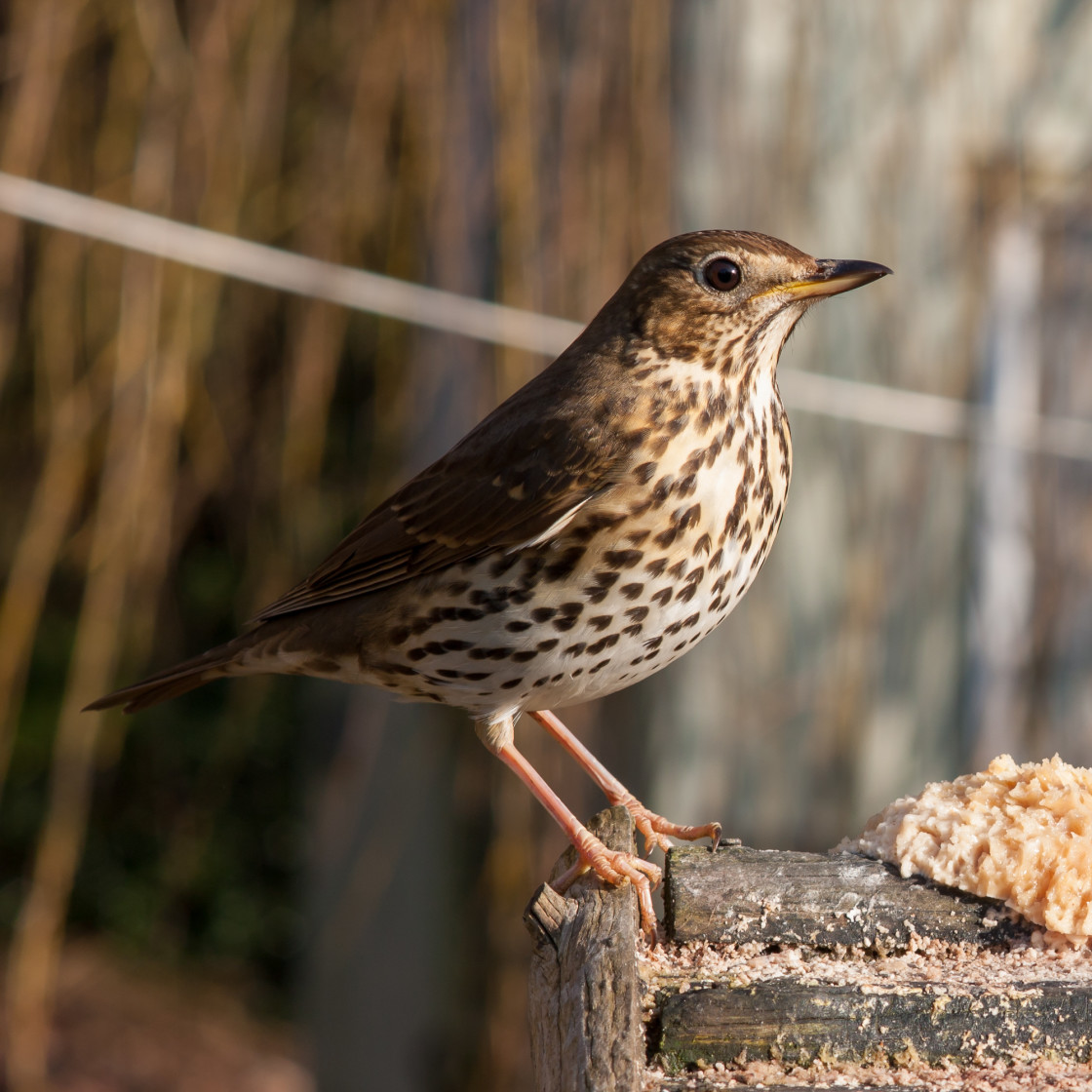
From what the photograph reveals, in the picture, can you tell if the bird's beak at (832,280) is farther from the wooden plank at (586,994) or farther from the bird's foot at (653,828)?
the wooden plank at (586,994)

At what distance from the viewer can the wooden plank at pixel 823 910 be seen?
6.01 feet

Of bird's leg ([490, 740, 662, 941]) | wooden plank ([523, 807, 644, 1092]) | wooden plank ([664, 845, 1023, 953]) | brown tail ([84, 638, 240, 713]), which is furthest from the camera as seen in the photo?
brown tail ([84, 638, 240, 713])

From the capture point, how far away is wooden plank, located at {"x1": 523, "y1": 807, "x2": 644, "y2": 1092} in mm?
1497

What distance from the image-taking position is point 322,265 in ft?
10.9

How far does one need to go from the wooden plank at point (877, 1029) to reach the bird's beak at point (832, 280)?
118cm

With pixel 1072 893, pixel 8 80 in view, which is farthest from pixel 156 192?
pixel 1072 893

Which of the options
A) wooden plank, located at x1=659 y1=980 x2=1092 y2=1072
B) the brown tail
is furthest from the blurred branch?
wooden plank, located at x1=659 y1=980 x2=1092 y2=1072

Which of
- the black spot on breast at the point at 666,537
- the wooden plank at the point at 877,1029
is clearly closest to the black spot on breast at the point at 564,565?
the black spot on breast at the point at 666,537

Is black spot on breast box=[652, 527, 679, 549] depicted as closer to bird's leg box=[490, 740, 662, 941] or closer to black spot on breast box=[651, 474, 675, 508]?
black spot on breast box=[651, 474, 675, 508]

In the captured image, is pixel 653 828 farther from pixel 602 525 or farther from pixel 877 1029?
pixel 877 1029

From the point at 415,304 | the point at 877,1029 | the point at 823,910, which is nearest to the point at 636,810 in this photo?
the point at 823,910

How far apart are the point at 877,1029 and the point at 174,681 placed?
5.44 feet

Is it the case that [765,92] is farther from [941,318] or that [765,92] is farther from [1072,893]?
[1072,893]

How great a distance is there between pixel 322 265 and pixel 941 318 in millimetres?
1876
